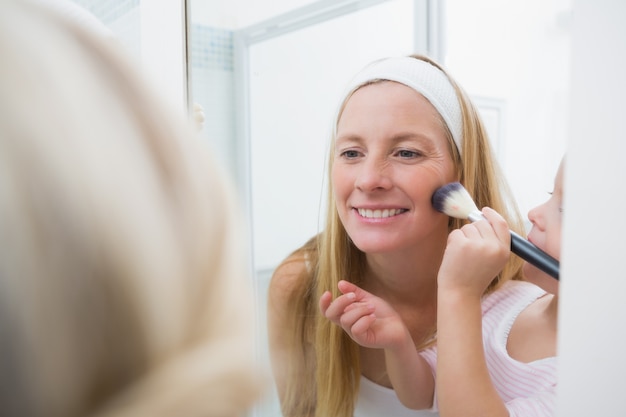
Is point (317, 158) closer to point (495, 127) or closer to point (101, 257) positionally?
point (495, 127)

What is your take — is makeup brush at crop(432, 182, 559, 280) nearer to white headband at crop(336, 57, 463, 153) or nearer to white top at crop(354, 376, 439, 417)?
white headband at crop(336, 57, 463, 153)

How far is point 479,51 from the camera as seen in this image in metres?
0.50

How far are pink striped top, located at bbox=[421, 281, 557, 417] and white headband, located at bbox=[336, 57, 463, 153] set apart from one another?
0.45 feet

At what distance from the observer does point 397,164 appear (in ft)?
1.55

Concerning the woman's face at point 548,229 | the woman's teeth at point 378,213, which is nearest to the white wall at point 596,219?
the woman's face at point 548,229

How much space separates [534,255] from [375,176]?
15 cm

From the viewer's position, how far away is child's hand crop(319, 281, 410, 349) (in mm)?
488

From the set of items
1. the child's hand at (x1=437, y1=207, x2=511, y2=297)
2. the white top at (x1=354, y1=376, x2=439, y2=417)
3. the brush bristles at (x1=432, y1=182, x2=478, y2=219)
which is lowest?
the white top at (x1=354, y1=376, x2=439, y2=417)

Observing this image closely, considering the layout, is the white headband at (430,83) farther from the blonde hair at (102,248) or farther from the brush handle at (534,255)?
the blonde hair at (102,248)

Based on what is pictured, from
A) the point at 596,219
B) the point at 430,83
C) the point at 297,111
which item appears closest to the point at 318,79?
the point at 297,111

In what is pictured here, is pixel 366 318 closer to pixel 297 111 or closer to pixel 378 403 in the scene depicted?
pixel 378 403

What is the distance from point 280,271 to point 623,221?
18.2 inches

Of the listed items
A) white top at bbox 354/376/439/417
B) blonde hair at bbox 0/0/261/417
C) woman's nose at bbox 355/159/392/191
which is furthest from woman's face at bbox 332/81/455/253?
blonde hair at bbox 0/0/261/417

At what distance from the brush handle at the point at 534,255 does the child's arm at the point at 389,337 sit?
0.44ft
